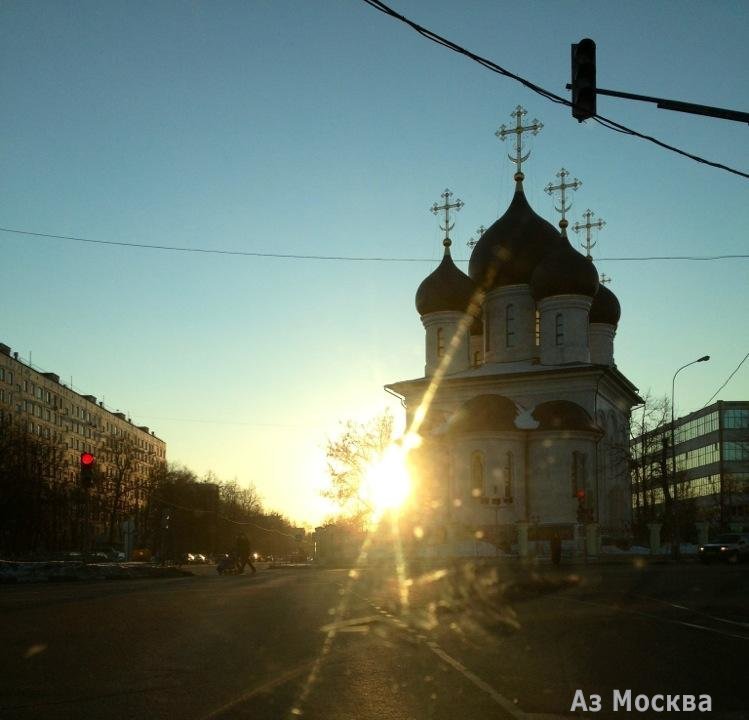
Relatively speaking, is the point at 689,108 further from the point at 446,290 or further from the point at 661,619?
the point at 446,290

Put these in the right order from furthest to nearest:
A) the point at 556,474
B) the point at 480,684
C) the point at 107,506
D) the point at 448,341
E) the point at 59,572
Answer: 1. the point at 107,506
2. the point at 448,341
3. the point at 556,474
4. the point at 59,572
5. the point at 480,684

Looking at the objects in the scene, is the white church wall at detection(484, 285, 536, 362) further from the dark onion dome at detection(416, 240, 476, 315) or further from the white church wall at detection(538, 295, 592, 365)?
the white church wall at detection(538, 295, 592, 365)

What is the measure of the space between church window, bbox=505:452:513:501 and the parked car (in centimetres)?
1099

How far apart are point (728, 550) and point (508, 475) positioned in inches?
493

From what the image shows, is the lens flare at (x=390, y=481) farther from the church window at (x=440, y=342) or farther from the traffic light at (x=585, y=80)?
the traffic light at (x=585, y=80)

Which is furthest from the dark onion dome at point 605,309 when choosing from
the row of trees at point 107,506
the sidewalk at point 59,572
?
the sidewalk at point 59,572

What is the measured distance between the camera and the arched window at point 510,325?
5847 cm

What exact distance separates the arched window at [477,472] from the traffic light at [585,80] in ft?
134

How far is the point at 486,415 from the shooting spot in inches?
2077

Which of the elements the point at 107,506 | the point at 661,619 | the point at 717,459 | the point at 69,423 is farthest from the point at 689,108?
the point at 717,459

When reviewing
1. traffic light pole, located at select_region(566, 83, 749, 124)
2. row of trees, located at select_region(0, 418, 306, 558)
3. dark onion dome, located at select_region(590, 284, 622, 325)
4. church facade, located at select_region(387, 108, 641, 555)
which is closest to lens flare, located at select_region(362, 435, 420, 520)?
church facade, located at select_region(387, 108, 641, 555)

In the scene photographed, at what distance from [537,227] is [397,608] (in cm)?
4469

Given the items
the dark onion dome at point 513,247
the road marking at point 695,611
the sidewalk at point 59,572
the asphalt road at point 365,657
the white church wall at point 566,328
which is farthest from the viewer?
the dark onion dome at point 513,247

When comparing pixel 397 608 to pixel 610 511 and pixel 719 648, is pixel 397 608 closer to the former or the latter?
pixel 719 648
